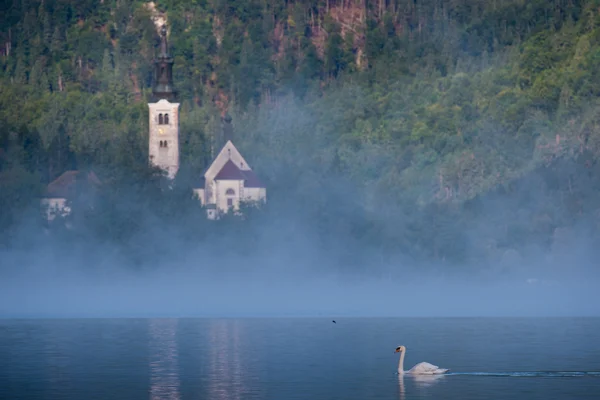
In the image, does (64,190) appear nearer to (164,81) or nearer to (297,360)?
(164,81)

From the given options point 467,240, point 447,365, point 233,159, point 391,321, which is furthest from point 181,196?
point 447,365

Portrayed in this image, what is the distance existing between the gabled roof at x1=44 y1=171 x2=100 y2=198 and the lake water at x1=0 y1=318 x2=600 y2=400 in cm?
5710

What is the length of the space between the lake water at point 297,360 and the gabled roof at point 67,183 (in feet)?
187

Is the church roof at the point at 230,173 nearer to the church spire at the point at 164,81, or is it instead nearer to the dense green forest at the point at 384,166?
the dense green forest at the point at 384,166

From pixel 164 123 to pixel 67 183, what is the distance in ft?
84.4

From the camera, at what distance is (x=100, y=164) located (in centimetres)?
13650

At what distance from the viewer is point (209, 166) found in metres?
161

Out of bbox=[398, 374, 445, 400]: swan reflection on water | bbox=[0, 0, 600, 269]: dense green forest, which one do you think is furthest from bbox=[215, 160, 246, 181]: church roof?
bbox=[398, 374, 445, 400]: swan reflection on water

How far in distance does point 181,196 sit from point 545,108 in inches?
2296

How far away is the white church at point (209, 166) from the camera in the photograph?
5974 inches

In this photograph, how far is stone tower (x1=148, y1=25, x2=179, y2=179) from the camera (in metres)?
160

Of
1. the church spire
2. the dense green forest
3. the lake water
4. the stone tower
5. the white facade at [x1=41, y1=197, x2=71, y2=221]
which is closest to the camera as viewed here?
the lake water

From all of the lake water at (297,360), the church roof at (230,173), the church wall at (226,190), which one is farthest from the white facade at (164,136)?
the lake water at (297,360)

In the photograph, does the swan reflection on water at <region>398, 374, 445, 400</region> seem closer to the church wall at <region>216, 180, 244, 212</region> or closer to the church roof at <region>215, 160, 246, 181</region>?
the church wall at <region>216, 180, 244, 212</region>
